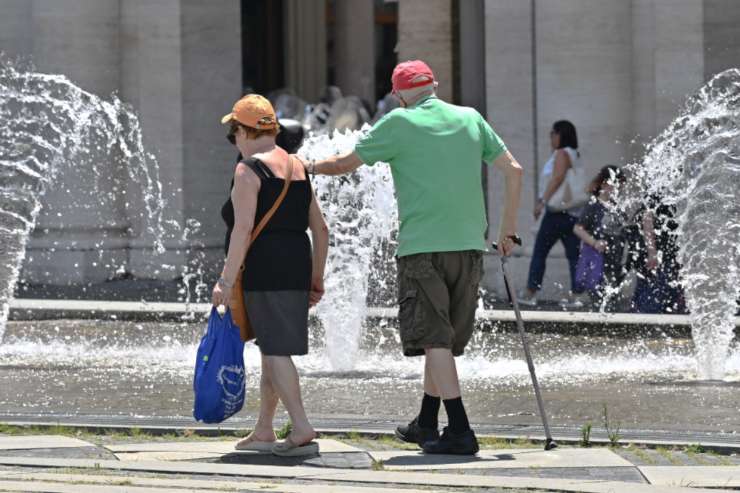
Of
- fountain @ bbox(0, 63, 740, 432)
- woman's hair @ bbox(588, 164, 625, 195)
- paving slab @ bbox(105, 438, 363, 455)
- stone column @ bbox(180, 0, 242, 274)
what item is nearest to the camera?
paving slab @ bbox(105, 438, 363, 455)

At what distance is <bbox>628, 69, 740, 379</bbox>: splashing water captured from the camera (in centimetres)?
1296

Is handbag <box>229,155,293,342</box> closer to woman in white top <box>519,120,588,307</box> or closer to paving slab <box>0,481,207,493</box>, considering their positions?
paving slab <box>0,481,207,493</box>

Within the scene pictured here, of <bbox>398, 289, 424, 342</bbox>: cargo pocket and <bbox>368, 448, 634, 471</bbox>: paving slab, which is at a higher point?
<bbox>398, 289, 424, 342</bbox>: cargo pocket

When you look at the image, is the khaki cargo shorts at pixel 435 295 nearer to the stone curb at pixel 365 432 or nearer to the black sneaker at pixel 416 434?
the black sneaker at pixel 416 434

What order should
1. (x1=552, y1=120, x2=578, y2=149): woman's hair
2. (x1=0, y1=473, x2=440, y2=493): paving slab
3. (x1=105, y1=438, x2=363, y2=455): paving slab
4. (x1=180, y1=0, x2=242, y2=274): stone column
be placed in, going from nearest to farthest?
(x1=0, y1=473, x2=440, y2=493): paving slab → (x1=105, y1=438, x2=363, y2=455): paving slab → (x1=552, y1=120, x2=578, y2=149): woman's hair → (x1=180, y1=0, x2=242, y2=274): stone column

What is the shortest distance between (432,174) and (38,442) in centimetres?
205

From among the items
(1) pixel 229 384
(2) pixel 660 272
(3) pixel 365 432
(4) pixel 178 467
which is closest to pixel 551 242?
(2) pixel 660 272

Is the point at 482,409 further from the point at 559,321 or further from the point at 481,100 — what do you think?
the point at 481,100

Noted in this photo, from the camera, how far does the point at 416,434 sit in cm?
888

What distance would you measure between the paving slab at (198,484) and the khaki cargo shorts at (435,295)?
116cm

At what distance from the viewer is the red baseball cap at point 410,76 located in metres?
8.91

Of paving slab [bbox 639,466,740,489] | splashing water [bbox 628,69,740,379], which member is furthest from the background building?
paving slab [bbox 639,466,740,489]

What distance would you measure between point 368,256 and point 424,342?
486cm

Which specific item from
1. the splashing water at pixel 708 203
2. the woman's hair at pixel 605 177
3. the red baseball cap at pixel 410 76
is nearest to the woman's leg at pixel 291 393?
the red baseball cap at pixel 410 76
